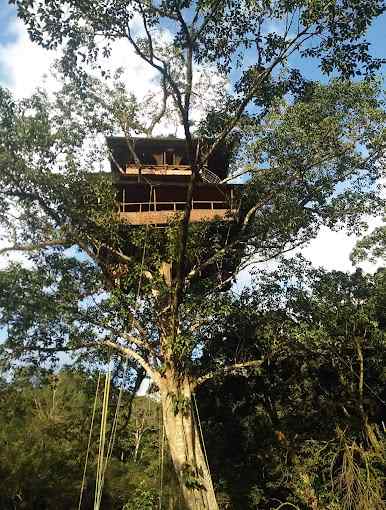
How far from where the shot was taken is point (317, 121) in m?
9.55

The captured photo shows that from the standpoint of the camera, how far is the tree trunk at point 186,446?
7.20 meters

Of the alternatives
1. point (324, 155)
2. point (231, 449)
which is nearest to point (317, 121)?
point (324, 155)

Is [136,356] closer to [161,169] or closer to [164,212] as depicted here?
[164,212]

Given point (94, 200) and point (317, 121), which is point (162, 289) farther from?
point (317, 121)

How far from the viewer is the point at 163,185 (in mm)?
11289

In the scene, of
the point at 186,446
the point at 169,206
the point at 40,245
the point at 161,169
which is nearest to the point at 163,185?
the point at 169,206

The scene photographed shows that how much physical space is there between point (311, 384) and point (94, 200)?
869 centimetres

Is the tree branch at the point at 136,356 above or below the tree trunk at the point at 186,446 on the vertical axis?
above

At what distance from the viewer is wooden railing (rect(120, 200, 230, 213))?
1065cm

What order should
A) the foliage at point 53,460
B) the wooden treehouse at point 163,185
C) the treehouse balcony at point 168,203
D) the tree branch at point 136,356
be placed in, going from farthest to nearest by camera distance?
the foliage at point 53,460, the wooden treehouse at point 163,185, the treehouse balcony at point 168,203, the tree branch at point 136,356

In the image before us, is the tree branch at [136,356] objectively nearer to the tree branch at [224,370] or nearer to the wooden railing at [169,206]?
the tree branch at [224,370]

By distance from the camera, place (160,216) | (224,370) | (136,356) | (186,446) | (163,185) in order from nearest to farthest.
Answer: (186,446), (136,356), (224,370), (160,216), (163,185)

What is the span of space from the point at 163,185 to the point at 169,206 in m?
0.51

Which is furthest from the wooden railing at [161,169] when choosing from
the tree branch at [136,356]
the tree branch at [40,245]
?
the tree branch at [136,356]
